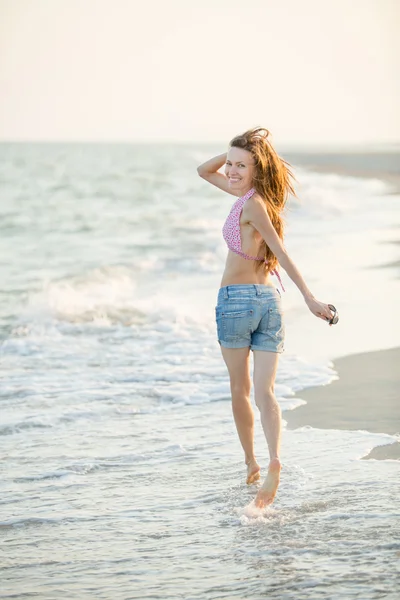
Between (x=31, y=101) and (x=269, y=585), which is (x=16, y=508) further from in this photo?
(x=31, y=101)

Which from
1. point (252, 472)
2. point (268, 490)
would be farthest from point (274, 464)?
point (252, 472)

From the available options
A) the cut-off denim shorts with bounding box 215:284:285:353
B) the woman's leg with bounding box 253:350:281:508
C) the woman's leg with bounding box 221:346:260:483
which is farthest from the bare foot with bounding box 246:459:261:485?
the cut-off denim shorts with bounding box 215:284:285:353

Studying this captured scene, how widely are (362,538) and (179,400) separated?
274 cm

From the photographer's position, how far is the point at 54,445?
5.70 metres

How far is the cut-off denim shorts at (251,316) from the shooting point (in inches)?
179

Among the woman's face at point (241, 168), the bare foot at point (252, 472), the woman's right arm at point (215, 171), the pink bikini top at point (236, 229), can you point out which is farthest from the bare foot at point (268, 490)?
the woman's right arm at point (215, 171)

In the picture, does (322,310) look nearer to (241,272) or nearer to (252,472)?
(241,272)

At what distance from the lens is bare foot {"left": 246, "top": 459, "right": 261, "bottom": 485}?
15.8 feet

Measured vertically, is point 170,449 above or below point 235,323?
below

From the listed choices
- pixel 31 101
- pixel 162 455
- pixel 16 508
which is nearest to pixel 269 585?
pixel 16 508

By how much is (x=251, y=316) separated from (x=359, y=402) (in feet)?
6.44

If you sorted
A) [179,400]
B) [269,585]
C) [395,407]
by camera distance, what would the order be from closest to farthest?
[269,585] → [395,407] → [179,400]

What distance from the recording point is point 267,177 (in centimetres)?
466

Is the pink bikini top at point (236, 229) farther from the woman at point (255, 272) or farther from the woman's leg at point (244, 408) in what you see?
the woman's leg at point (244, 408)
